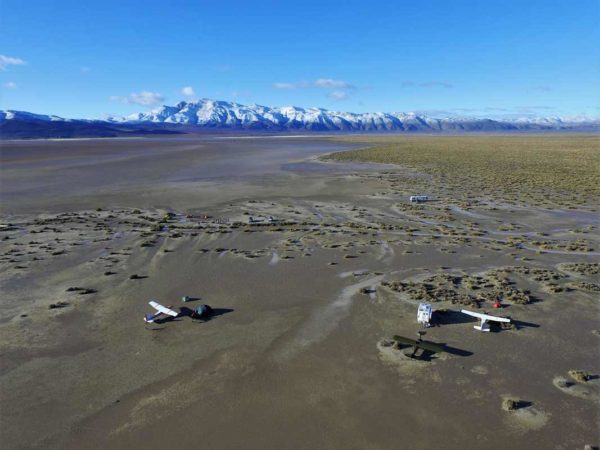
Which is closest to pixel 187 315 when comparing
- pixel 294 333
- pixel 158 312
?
pixel 158 312

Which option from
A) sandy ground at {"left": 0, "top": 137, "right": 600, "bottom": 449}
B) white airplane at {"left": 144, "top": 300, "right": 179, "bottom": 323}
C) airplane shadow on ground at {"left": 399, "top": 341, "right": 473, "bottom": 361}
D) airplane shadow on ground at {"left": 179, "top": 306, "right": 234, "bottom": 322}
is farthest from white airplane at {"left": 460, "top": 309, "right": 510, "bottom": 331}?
white airplane at {"left": 144, "top": 300, "right": 179, "bottom": 323}

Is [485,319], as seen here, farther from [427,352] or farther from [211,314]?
[211,314]

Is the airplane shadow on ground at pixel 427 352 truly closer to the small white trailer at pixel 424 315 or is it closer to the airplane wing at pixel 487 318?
the small white trailer at pixel 424 315

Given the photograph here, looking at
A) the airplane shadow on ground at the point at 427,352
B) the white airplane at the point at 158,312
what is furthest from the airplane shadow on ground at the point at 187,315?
the airplane shadow on ground at the point at 427,352

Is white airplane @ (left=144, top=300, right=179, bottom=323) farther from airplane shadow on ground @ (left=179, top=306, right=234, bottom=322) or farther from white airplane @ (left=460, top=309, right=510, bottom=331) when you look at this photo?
white airplane @ (left=460, top=309, right=510, bottom=331)

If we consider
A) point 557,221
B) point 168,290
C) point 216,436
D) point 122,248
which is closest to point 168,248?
point 122,248

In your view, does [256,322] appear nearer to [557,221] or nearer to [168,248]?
[168,248]
